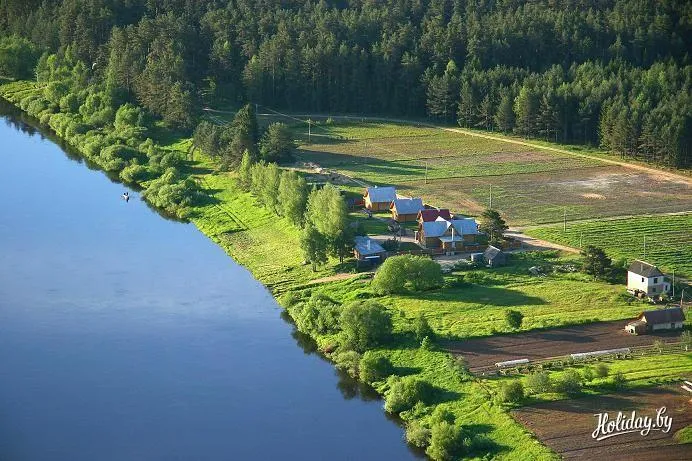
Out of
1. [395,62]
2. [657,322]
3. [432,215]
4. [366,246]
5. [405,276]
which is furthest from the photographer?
[395,62]

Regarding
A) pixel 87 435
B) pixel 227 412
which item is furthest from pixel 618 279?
pixel 87 435

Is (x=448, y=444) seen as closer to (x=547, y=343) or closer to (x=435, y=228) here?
(x=547, y=343)

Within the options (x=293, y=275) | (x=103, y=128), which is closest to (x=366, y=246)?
(x=293, y=275)

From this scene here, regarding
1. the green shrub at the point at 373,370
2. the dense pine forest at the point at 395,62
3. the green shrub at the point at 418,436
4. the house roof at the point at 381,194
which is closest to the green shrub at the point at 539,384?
the green shrub at the point at 418,436

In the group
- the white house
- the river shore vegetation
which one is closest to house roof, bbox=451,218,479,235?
the river shore vegetation

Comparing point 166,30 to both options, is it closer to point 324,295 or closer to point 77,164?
point 77,164

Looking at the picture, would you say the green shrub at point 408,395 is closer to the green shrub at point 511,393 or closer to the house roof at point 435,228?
the green shrub at point 511,393
